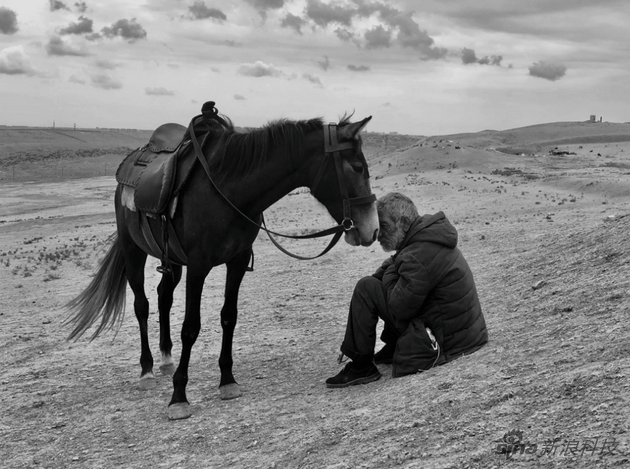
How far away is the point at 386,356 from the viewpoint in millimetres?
5863

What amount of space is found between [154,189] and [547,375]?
3.67 meters

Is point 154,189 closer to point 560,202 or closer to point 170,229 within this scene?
point 170,229

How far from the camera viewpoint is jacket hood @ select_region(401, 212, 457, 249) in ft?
16.6

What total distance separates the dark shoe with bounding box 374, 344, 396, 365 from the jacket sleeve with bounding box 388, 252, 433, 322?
766mm

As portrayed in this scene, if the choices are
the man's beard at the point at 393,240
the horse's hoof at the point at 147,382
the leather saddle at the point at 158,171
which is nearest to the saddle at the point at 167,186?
the leather saddle at the point at 158,171

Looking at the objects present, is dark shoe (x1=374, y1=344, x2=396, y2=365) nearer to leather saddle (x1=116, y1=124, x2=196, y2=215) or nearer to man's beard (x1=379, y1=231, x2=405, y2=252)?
man's beard (x1=379, y1=231, x2=405, y2=252)

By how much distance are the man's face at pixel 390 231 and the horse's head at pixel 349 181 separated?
122mm

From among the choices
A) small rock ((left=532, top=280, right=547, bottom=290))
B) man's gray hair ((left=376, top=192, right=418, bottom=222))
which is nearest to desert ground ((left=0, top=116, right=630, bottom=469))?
small rock ((left=532, top=280, right=547, bottom=290))

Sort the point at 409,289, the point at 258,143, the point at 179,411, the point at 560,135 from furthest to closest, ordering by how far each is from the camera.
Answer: the point at 560,135, the point at 179,411, the point at 258,143, the point at 409,289

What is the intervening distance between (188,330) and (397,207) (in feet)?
6.97

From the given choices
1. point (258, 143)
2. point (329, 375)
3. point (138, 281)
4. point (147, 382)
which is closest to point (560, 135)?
point (138, 281)

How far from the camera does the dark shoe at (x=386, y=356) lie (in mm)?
5844

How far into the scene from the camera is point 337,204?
17.0ft

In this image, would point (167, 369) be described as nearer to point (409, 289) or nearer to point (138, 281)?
point (138, 281)
